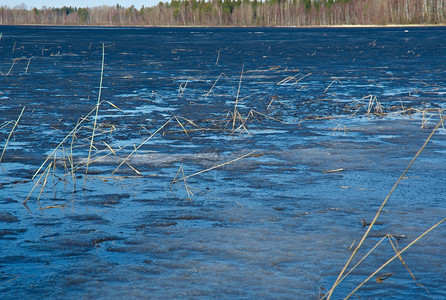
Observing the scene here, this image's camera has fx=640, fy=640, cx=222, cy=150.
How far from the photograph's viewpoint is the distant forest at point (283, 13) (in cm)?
9912

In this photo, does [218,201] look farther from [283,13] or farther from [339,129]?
[283,13]

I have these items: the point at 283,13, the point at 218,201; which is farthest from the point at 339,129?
the point at 283,13

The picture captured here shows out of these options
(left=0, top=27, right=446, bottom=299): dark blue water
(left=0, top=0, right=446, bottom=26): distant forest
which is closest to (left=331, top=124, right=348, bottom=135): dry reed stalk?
(left=0, top=27, right=446, bottom=299): dark blue water

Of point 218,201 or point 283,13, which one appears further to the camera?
point 283,13

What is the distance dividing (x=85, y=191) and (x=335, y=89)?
9.08m

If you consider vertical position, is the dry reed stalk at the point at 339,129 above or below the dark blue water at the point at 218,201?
above

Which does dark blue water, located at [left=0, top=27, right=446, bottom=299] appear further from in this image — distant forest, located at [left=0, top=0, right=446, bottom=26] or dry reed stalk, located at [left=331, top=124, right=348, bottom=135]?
distant forest, located at [left=0, top=0, right=446, bottom=26]

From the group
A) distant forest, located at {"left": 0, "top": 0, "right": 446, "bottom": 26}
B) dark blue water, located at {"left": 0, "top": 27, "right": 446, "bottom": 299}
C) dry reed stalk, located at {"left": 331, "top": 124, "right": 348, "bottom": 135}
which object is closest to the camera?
dark blue water, located at {"left": 0, "top": 27, "right": 446, "bottom": 299}

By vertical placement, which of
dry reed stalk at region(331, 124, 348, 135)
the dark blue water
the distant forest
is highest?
the distant forest

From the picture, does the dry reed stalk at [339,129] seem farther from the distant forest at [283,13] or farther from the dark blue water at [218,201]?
the distant forest at [283,13]

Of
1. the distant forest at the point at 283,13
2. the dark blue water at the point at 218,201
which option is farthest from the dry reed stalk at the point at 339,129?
the distant forest at the point at 283,13

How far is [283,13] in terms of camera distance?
123 meters

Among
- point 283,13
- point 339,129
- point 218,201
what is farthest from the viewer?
point 283,13

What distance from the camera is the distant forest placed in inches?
3903
